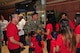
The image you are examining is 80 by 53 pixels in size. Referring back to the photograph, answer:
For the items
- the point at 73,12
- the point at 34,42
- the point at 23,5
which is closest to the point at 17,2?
the point at 23,5

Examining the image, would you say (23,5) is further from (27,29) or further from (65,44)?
(65,44)

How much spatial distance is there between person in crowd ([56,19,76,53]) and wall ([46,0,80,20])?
16.3 ft

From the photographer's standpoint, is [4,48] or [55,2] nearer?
[4,48]

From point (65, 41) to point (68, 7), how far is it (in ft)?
18.3

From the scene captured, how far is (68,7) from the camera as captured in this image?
29.2 ft

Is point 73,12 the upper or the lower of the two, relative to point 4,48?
upper

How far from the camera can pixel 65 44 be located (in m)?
3.50

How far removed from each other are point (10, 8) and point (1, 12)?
512mm

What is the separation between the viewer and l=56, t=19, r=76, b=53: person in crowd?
137 inches

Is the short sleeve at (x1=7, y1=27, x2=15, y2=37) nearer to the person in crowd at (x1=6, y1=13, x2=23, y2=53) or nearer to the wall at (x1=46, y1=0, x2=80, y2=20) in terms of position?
the person in crowd at (x1=6, y1=13, x2=23, y2=53)

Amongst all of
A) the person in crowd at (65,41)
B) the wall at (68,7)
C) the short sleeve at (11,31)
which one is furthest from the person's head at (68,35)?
the wall at (68,7)

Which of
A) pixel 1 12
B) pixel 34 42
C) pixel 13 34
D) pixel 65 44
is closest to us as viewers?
pixel 65 44

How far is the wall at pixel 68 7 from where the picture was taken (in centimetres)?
850

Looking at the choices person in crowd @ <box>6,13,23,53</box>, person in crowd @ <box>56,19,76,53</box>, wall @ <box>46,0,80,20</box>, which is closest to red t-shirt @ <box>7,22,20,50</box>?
person in crowd @ <box>6,13,23,53</box>
